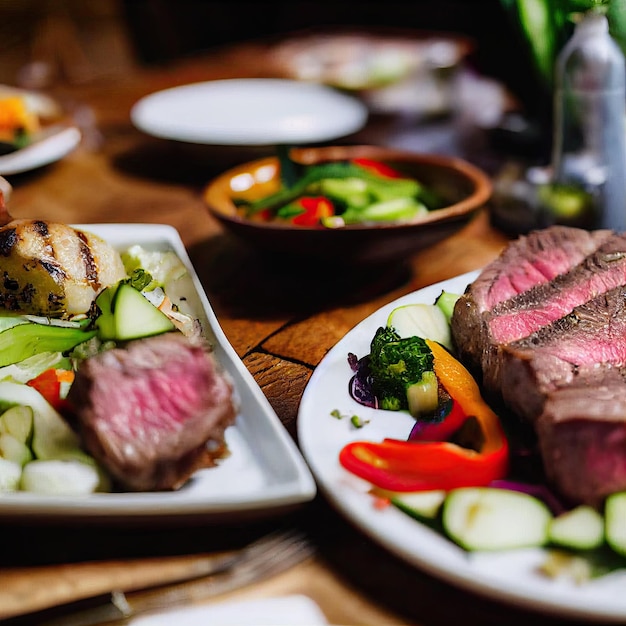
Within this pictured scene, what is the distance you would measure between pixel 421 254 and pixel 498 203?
43cm

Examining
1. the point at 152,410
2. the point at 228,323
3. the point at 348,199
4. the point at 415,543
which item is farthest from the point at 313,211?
the point at 415,543

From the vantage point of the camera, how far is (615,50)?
259cm

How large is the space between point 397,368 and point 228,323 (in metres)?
0.86

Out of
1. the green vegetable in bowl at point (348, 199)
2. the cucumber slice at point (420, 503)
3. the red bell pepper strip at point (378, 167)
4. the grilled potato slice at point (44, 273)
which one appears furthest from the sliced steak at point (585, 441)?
the red bell pepper strip at point (378, 167)

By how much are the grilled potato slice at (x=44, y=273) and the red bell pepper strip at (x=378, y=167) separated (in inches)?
54.0

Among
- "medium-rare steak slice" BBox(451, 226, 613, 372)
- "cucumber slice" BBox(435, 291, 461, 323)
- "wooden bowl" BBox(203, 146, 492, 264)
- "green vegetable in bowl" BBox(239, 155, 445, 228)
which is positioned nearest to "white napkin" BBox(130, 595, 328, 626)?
"medium-rare steak slice" BBox(451, 226, 613, 372)

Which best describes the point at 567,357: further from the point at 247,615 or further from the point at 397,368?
the point at 247,615

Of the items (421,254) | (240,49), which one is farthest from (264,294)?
(240,49)

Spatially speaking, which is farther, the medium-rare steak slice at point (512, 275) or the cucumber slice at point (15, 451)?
the medium-rare steak slice at point (512, 275)

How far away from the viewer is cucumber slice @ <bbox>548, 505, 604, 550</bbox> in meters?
1.28

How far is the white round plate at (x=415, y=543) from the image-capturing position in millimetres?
1176

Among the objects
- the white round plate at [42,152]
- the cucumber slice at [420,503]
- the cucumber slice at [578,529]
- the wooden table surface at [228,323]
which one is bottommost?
the wooden table surface at [228,323]

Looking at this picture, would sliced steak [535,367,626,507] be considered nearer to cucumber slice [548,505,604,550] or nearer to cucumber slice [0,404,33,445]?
cucumber slice [548,505,604,550]

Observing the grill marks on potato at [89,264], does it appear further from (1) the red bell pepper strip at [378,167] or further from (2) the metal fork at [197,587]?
(1) the red bell pepper strip at [378,167]
